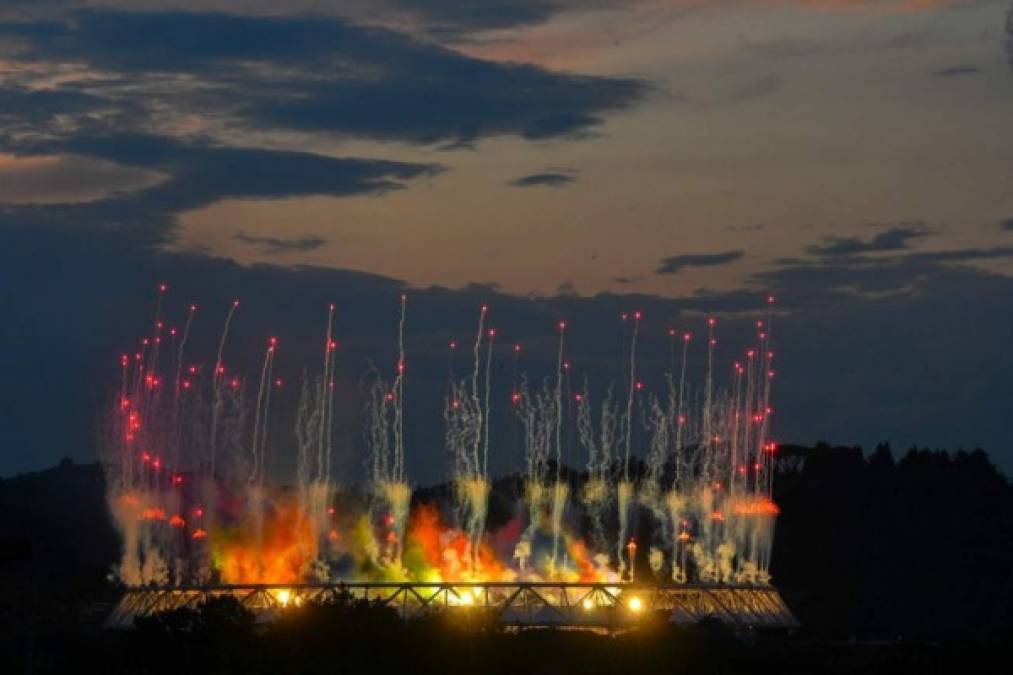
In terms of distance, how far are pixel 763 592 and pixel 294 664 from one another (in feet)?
139

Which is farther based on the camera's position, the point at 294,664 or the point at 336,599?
the point at 336,599

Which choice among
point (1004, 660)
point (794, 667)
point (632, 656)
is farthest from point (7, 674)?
point (1004, 660)

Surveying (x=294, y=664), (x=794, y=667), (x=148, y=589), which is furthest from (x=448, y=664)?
(x=148, y=589)

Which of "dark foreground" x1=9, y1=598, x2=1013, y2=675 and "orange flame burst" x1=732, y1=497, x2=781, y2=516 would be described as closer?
"dark foreground" x1=9, y1=598, x2=1013, y2=675

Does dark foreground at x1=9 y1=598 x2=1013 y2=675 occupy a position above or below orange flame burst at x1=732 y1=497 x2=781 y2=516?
below

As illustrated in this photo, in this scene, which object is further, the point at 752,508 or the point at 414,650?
the point at 752,508

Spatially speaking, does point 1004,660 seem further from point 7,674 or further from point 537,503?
point 7,674

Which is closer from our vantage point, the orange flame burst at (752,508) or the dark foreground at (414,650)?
the dark foreground at (414,650)

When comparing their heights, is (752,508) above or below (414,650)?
above

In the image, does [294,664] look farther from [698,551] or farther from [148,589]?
[698,551]

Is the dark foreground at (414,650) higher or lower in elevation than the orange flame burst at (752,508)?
lower

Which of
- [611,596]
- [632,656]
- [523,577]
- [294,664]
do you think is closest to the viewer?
[294,664]

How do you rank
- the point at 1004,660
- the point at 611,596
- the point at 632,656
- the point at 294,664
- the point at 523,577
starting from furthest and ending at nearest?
1. the point at 523,577
2. the point at 611,596
3. the point at 1004,660
4. the point at 632,656
5. the point at 294,664

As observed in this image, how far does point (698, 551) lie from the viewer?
15738cm
